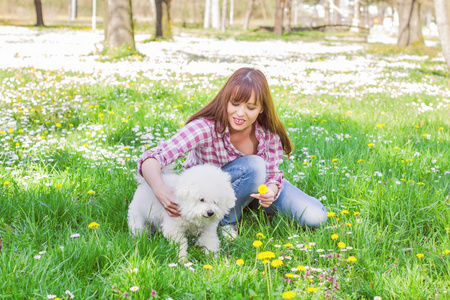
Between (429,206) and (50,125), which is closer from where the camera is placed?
(429,206)

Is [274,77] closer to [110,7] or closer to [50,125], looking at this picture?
[110,7]

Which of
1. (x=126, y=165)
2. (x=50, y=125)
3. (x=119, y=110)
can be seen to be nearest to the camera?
(x=126, y=165)

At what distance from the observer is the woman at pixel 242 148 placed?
2.94m

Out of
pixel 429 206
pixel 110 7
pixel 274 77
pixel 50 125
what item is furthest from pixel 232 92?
pixel 110 7

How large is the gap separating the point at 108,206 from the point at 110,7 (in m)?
10.3

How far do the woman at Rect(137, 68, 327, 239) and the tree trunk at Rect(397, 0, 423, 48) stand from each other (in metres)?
18.5

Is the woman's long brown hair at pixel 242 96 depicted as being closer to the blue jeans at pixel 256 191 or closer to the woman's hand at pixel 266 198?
the blue jeans at pixel 256 191

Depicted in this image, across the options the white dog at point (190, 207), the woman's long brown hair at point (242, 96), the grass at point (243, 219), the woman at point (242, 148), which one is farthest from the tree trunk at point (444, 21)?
the white dog at point (190, 207)

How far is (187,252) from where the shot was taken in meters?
2.78

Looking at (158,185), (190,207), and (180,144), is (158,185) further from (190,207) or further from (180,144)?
(180,144)

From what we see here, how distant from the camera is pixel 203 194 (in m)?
2.45

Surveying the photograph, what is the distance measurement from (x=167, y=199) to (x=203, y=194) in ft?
0.83

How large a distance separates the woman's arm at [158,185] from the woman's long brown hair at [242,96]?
555 mm

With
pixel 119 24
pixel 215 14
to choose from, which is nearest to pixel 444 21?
pixel 119 24
